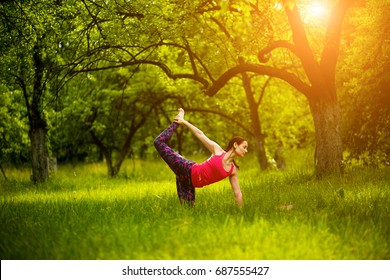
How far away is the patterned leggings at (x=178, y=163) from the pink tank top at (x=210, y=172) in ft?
0.48

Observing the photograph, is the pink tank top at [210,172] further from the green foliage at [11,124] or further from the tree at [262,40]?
the green foliage at [11,124]

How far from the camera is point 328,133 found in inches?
486

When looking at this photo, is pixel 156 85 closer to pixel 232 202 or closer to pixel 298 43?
pixel 298 43

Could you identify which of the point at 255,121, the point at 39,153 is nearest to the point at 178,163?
the point at 39,153

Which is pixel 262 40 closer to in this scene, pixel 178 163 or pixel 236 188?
pixel 178 163

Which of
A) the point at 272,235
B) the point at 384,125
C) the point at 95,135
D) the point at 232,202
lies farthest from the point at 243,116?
the point at 272,235

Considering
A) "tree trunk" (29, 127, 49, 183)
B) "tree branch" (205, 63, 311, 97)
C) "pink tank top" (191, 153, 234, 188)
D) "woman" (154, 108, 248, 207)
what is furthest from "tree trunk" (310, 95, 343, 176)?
"tree trunk" (29, 127, 49, 183)

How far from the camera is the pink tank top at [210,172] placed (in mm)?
8148

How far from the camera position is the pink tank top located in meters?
8.15

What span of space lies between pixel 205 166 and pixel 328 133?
5.20 meters

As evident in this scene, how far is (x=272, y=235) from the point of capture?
20.5 feet

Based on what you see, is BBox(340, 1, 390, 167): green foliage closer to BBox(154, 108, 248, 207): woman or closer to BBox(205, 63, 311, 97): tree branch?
BBox(205, 63, 311, 97): tree branch

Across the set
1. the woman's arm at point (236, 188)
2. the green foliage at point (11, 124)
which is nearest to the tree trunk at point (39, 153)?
the green foliage at point (11, 124)

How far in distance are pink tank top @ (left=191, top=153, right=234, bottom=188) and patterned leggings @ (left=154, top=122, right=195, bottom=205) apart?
0.48 ft
